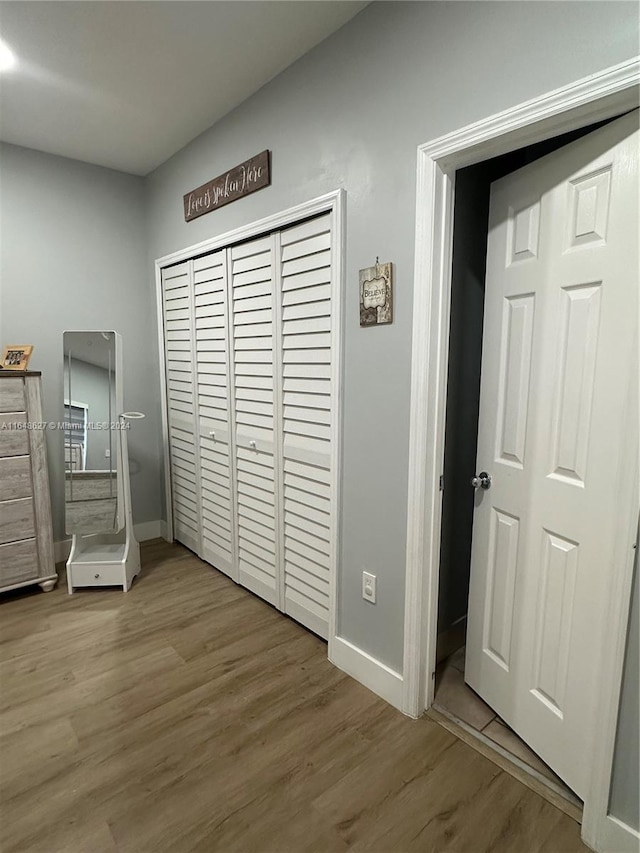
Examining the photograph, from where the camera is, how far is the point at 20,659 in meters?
2.11

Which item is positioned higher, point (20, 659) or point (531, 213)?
point (531, 213)

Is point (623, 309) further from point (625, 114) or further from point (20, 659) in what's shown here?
point (20, 659)

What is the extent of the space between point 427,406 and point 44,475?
2211mm

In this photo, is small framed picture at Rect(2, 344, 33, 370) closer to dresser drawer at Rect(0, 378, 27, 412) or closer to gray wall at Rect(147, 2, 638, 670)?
dresser drawer at Rect(0, 378, 27, 412)

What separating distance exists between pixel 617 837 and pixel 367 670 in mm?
913

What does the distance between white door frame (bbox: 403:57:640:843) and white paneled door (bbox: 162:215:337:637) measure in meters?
0.45

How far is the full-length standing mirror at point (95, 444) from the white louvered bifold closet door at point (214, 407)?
1.47ft

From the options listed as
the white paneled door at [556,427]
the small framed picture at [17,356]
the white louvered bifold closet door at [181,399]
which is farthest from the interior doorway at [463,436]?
the small framed picture at [17,356]

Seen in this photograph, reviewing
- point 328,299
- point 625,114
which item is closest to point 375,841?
point 328,299

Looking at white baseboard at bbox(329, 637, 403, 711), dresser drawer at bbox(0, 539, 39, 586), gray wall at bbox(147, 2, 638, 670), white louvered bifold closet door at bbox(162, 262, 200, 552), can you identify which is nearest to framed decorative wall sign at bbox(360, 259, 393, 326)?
gray wall at bbox(147, 2, 638, 670)

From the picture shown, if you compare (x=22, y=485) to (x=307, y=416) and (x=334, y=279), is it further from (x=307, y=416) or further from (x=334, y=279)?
(x=334, y=279)

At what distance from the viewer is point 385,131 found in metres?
→ 1.66

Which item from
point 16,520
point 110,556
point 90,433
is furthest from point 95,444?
point 110,556

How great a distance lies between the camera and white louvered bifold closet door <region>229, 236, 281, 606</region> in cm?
233
